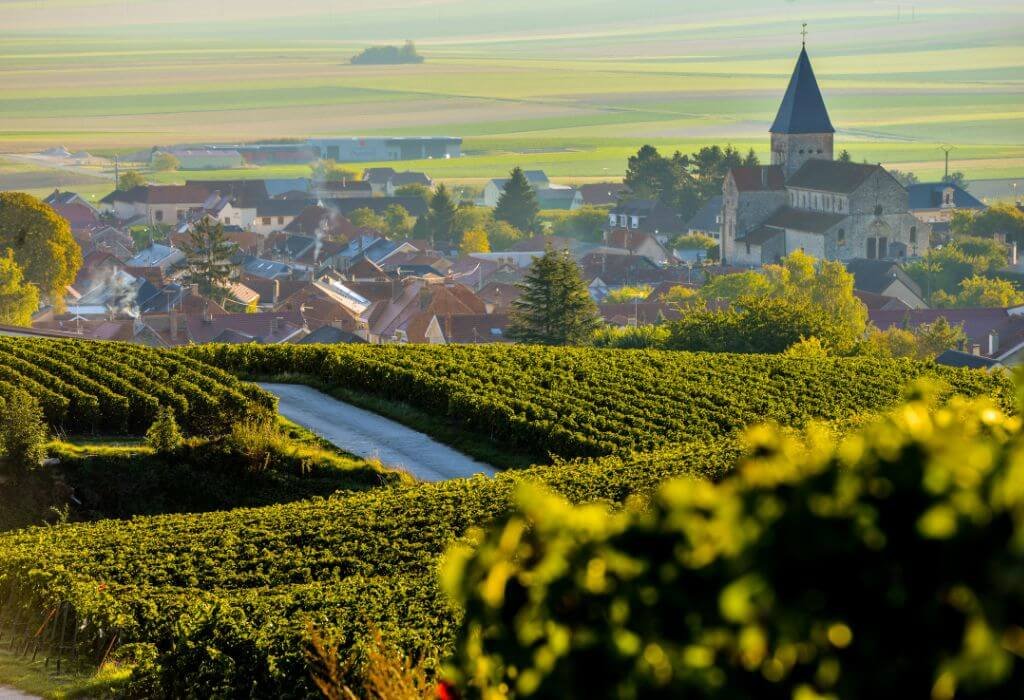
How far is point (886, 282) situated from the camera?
93688mm

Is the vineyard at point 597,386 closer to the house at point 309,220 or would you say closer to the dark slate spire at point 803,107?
the dark slate spire at point 803,107

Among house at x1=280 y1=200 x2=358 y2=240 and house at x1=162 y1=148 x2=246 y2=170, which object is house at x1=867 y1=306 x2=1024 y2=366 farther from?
house at x1=162 y1=148 x2=246 y2=170

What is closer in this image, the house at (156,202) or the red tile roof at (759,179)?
the red tile roof at (759,179)

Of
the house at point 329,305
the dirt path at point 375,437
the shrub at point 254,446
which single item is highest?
the shrub at point 254,446

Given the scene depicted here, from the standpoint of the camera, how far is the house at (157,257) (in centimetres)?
9812

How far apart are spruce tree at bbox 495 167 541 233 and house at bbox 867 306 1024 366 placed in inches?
2164

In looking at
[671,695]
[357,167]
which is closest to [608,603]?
[671,695]

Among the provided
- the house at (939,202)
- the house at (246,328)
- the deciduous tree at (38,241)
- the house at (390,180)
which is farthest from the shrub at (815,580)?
the house at (390,180)

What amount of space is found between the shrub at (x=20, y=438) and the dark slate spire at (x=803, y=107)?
285 ft

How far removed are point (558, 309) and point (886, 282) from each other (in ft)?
177

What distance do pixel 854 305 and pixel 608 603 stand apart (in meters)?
75.0

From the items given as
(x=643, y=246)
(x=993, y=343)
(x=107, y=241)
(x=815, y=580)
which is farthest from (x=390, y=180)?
(x=815, y=580)

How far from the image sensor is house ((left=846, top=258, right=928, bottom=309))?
306 ft

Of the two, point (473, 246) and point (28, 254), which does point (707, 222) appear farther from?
point (28, 254)
